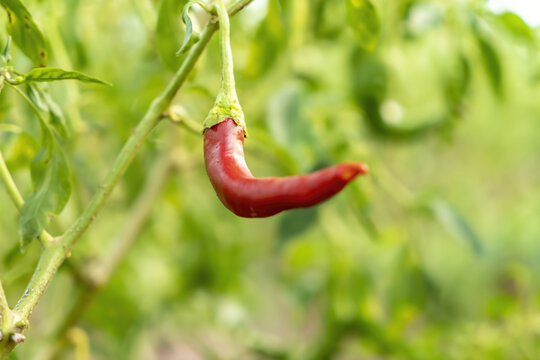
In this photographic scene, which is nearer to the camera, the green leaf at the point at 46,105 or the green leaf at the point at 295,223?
the green leaf at the point at 46,105

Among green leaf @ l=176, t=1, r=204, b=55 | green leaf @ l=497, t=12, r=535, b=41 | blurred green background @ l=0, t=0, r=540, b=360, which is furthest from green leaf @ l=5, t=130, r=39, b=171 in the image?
green leaf @ l=497, t=12, r=535, b=41

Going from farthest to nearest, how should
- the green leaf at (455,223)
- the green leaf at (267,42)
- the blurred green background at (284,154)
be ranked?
1. the green leaf at (455,223)
2. the blurred green background at (284,154)
3. the green leaf at (267,42)

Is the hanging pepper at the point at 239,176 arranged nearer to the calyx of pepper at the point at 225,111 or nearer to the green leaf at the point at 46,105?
the calyx of pepper at the point at 225,111

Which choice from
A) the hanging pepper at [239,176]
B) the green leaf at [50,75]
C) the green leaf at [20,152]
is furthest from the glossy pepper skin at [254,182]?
the green leaf at [20,152]

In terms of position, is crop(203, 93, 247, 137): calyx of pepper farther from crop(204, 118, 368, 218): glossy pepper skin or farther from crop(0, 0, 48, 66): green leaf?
crop(0, 0, 48, 66): green leaf

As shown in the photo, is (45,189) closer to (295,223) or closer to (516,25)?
(295,223)

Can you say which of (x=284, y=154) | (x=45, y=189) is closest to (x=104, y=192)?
(x=45, y=189)
